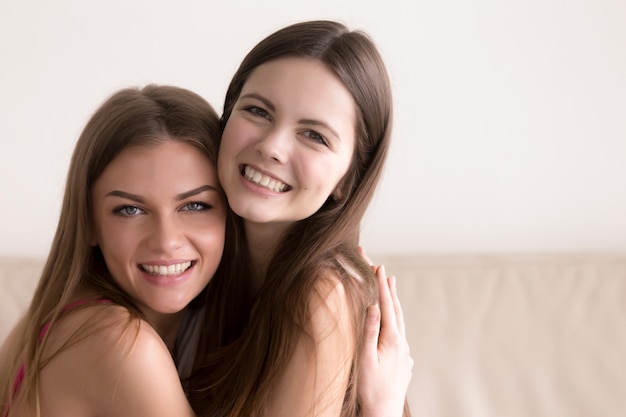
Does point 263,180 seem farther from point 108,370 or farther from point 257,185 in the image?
point 108,370

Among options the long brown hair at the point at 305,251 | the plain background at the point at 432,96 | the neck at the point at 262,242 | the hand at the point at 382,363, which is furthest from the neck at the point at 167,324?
the plain background at the point at 432,96

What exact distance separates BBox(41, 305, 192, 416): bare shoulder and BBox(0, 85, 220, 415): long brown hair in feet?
0.08

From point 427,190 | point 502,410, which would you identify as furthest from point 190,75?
point 502,410

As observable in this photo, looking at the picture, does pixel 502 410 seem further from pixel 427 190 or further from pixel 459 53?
pixel 459 53

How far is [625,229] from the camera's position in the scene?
10.3 feet

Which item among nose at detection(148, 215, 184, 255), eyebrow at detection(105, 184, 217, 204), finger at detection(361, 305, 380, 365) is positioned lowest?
finger at detection(361, 305, 380, 365)

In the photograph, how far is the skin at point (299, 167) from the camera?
1.83 meters

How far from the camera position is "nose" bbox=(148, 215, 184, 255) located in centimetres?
186

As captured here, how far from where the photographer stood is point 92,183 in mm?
1904

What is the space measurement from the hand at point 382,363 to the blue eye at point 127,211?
518 millimetres

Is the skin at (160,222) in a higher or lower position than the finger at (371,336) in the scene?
higher

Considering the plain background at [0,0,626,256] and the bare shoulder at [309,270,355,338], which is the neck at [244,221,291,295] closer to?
the bare shoulder at [309,270,355,338]

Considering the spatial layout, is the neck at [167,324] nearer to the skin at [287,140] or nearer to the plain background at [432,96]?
the skin at [287,140]

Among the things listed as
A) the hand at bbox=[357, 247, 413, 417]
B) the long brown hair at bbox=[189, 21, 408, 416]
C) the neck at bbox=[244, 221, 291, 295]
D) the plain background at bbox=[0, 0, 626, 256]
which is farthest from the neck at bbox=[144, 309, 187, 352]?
the plain background at bbox=[0, 0, 626, 256]
